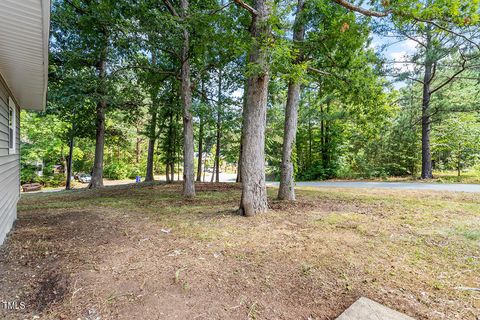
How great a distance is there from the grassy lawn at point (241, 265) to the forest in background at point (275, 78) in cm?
187

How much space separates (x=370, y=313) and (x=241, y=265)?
1326 mm

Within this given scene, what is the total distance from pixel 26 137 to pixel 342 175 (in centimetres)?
2297

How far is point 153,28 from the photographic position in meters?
6.31

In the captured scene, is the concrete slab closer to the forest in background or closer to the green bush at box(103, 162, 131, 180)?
the forest in background

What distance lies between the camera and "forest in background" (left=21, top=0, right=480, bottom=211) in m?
4.90

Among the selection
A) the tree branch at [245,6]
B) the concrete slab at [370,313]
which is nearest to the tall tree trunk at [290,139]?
the tree branch at [245,6]

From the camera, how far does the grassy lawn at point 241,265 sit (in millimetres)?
2094

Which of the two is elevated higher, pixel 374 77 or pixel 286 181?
pixel 374 77

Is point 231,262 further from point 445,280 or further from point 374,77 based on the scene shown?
point 374,77

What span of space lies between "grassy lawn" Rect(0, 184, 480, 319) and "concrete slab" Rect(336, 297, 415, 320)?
90mm

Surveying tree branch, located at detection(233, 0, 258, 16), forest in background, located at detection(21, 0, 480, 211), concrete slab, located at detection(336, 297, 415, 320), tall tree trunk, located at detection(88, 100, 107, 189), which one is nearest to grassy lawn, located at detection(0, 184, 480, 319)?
concrete slab, located at detection(336, 297, 415, 320)

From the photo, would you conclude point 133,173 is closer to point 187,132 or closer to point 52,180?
point 52,180

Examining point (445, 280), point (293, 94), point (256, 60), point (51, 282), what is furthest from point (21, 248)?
point (293, 94)

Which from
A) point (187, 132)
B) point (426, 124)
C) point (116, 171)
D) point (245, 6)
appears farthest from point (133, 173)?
point (426, 124)
